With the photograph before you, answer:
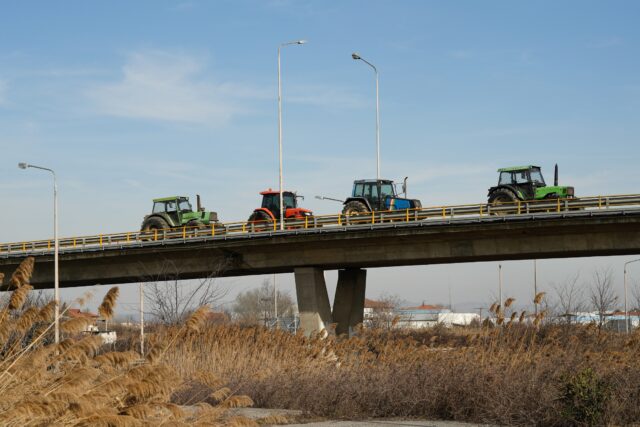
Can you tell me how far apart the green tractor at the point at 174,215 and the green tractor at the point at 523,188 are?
54.4 ft

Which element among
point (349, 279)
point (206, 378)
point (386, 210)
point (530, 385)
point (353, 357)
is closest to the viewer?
point (206, 378)

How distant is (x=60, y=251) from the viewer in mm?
46969

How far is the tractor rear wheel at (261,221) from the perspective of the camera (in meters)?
41.8

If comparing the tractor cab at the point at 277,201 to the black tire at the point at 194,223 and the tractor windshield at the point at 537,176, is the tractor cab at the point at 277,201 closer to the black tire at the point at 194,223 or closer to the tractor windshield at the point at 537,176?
the black tire at the point at 194,223

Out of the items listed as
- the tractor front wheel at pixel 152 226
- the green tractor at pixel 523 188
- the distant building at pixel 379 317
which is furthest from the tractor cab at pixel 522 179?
the tractor front wheel at pixel 152 226

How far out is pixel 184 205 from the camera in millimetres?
46531

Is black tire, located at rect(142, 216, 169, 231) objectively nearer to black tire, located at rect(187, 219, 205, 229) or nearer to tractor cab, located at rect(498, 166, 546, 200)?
black tire, located at rect(187, 219, 205, 229)

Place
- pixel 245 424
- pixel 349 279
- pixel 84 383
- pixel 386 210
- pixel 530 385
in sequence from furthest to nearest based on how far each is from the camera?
pixel 349 279, pixel 386 210, pixel 530 385, pixel 245 424, pixel 84 383

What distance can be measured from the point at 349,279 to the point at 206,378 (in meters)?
34.6

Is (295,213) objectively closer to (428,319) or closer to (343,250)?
(343,250)

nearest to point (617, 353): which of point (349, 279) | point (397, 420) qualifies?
point (397, 420)

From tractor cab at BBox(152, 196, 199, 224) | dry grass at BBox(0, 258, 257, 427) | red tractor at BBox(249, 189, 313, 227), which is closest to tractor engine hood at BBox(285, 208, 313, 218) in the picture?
red tractor at BBox(249, 189, 313, 227)

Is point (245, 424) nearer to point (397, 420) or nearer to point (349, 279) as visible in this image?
point (397, 420)

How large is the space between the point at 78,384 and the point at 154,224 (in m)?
39.1
